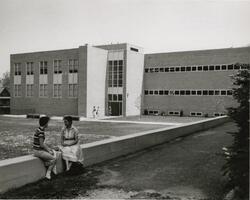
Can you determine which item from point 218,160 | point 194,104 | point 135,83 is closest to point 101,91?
point 135,83

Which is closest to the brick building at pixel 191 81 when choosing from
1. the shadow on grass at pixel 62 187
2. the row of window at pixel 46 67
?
the row of window at pixel 46 67

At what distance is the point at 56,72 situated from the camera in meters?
44.8

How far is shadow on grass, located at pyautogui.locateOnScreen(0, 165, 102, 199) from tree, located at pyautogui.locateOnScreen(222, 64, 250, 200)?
2.73 metres

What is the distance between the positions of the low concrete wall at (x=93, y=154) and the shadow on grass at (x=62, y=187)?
17 cm

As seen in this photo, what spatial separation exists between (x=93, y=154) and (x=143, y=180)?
6.57 feet

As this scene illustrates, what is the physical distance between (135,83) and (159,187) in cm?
3801

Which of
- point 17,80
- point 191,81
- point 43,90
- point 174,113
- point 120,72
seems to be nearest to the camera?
point 191,81

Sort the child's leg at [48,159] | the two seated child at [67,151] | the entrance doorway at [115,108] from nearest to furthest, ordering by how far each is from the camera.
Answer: the child's leg at [48,159]
the two seated child at [67,151]
the entrance doorway at [115,108]

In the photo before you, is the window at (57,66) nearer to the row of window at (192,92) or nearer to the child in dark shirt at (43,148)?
the row of window at (192,92)

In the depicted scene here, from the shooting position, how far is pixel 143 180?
24.5 ft

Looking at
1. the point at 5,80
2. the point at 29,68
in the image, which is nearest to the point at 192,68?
the point at 29,68

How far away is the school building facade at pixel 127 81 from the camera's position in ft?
134

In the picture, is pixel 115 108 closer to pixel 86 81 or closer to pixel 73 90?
pixel 86 81

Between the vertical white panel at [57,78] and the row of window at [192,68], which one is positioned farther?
the vertical white panel at [57,78]
